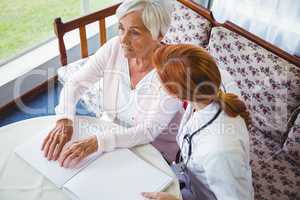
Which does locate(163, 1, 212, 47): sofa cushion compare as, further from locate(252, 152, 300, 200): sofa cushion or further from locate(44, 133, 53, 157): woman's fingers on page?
locate(44, 133, 53, 157): woman's fingers on page

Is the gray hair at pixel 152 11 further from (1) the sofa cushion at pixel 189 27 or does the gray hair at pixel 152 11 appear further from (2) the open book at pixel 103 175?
(1) the sofa cushion at pixel 189 27

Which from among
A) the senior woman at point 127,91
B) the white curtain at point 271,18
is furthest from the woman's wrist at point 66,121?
the white curtain at point 271,18

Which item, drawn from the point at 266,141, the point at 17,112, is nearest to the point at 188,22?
the point at 266,141

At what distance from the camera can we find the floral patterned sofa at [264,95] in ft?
5.55

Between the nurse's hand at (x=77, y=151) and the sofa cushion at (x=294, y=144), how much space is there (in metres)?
1.03

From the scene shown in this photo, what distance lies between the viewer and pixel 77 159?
4.06 ft

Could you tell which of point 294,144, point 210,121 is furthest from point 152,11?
point 294,144

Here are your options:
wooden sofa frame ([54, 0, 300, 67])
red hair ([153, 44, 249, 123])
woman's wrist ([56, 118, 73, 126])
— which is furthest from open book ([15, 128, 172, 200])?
wooden sofa frame ([54, 0, 300, 67])

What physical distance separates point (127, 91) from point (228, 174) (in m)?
0.73

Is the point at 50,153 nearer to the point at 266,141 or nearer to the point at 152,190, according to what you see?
the point at 152,190

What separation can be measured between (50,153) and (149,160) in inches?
14.6

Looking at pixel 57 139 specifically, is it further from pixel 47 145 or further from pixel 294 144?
pixel 294 144

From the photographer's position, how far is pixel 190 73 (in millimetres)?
Result: 1108

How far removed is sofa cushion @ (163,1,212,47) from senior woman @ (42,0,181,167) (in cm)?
58
